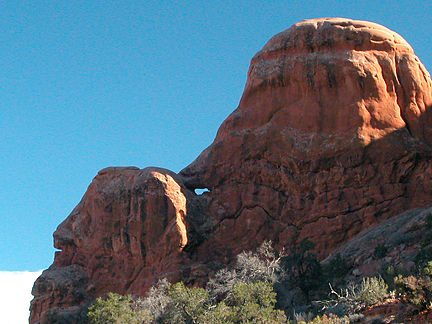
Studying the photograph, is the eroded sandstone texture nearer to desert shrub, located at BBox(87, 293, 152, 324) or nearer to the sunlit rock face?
the sunlit rock face

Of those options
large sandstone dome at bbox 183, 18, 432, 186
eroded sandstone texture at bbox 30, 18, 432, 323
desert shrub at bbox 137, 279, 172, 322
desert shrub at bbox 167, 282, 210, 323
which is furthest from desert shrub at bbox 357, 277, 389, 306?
large sandstone dome at bbox 183, 18, 432, 186

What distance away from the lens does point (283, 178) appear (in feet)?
128

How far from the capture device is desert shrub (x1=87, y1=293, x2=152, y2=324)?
31.6m

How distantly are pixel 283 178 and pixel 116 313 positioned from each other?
1096 cm

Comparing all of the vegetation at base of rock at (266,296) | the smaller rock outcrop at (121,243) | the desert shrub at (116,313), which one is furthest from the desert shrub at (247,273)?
the desert shrub at (116,313)

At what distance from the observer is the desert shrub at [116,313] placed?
3156cm

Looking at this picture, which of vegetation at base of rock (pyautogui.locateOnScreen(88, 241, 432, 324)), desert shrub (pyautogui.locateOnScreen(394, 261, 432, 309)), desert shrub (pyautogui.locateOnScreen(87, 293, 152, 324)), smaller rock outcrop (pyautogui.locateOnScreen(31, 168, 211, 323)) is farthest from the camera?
smaller rock outcrop (pyautogui.locateOnScreen(31, 168, 211, 323))

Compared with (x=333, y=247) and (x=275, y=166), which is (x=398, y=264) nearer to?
(x=333, y=247)

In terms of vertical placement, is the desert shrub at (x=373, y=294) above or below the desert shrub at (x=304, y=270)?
below

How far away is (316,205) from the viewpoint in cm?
3828

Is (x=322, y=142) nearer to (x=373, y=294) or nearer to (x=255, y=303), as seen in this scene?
(x=255, y=303)

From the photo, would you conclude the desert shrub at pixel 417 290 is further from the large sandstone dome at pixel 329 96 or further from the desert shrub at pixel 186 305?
the large sandstone dome at pixel 329 96

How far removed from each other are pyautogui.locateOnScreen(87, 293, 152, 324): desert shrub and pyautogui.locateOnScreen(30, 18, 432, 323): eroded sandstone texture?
432 cm

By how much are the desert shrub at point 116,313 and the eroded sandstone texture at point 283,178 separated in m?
4.32
